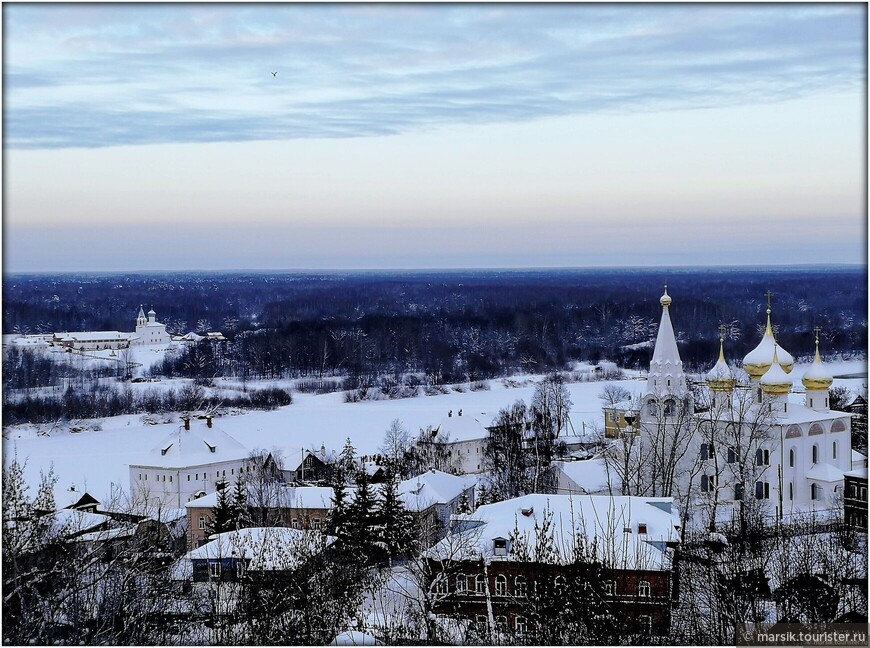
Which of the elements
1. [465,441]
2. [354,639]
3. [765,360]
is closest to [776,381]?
[765,360]

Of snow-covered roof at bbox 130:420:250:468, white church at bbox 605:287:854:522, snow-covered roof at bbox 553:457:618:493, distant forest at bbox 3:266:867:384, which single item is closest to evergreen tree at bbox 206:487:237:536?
snow-covered roof at bbox 130:420:250:468

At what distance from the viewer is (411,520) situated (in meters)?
15.1

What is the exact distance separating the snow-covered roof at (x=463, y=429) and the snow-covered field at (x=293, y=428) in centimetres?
178

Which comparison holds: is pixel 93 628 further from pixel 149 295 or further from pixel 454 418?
pixel 149 295

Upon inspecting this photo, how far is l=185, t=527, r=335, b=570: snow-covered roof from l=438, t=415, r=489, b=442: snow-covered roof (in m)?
14.3

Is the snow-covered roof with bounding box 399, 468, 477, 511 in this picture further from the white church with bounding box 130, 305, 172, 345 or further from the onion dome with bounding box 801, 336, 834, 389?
the white church with bounding box 130, 305, 172, 345

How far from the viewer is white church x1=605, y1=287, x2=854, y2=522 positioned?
59.6 feet

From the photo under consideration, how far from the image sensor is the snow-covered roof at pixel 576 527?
32.9 feet

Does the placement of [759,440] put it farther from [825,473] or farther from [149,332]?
[149,332]

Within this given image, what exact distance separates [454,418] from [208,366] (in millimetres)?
22893

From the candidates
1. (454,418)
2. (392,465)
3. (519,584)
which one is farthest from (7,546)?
(454,418)

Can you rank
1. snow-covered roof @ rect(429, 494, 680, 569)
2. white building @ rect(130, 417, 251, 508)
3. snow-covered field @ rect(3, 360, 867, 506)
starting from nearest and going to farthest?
1. snow-covered roof @ rect(429, 494, 680, 569)
2. white building @ rect(130, 417, 251, 508)
3. snow-covered field @ rect(3, 360, 867, 506)

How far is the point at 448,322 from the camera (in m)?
63.5

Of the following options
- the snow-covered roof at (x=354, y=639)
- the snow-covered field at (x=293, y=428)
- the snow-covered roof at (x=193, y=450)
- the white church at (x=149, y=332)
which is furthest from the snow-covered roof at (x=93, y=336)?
the snow-covered roof at (x=354, y=639)
